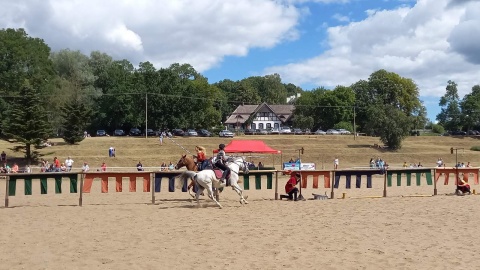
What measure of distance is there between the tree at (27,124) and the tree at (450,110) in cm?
9433

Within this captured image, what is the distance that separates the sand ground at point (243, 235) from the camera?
9.53 m

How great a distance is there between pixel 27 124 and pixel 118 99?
34.8m

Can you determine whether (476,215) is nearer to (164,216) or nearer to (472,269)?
(472,269)

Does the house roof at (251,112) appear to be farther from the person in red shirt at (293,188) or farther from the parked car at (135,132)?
the person in red shirt at (293,188)

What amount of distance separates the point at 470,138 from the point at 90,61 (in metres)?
68.7

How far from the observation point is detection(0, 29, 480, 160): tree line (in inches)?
1946

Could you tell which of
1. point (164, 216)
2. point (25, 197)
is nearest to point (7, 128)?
point (25, 197)

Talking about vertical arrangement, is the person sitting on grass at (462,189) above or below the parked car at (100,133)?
below

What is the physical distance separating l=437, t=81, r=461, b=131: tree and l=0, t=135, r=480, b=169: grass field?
153 ft

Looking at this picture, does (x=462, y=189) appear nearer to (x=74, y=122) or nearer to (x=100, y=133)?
(x=74, y=122)

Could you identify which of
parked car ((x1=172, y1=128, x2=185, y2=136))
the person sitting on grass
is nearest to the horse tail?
the person sitting on grass

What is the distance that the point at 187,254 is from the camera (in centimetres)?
1013

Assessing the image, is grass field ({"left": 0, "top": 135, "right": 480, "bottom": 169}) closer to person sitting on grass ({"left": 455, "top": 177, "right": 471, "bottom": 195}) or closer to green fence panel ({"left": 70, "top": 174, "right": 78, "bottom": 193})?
person sitting on grass ({"left": 455, "top": 177, "right": 471, "bottom": 195})

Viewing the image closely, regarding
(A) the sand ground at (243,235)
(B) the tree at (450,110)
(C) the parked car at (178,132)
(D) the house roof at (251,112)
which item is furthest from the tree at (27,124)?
(B) the tree at (450,110)
